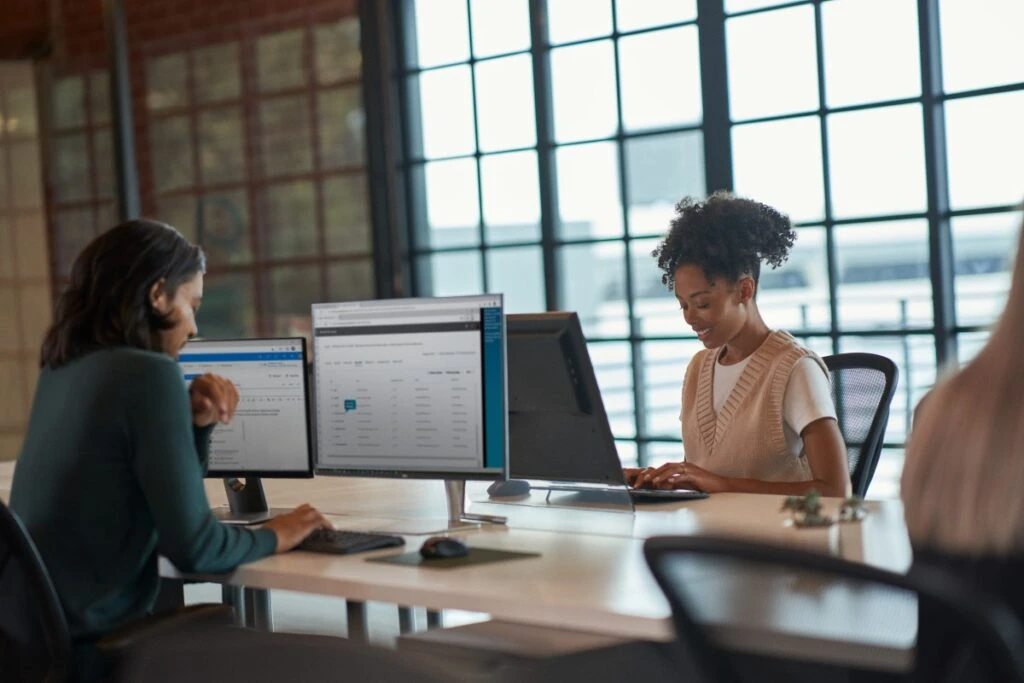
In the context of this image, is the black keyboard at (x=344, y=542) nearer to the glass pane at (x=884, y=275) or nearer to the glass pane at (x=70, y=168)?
the glass pane at (x=884, y=275)

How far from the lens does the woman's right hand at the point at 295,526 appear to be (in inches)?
91.0

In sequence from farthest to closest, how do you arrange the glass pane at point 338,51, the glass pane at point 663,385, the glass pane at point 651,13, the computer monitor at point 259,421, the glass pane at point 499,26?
the glass pane at point 338,51 < the glass pane at point 499,26 < the glass pane at point 663,385 < the glass pane at point 651,13 < the computer monitor at point 259,421

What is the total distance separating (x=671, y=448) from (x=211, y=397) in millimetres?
2682

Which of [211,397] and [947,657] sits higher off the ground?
[211,397]

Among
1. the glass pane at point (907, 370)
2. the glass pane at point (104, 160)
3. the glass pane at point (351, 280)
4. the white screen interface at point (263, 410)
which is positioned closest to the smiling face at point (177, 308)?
the white screen interface at point (263, 410)

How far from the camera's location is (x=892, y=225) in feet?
13.9

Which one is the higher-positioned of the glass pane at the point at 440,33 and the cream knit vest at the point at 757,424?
the glass pane at the point at 440,33

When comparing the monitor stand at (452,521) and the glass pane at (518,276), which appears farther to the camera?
the glass pane at (518,276)

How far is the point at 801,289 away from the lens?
4.46 m

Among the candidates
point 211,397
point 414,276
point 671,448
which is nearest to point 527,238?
point 414,276

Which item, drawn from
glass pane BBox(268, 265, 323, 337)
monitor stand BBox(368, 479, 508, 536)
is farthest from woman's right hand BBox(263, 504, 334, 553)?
glass pane BBox(268, 265, 323, 337)

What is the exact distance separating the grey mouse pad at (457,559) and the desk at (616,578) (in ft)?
0.10

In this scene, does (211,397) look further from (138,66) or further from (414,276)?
(138,66)

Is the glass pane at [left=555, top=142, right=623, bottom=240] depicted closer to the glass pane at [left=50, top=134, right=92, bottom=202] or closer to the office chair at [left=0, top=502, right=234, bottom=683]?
the glass pane at [left=50, top=134, right=92, bottom=202]
